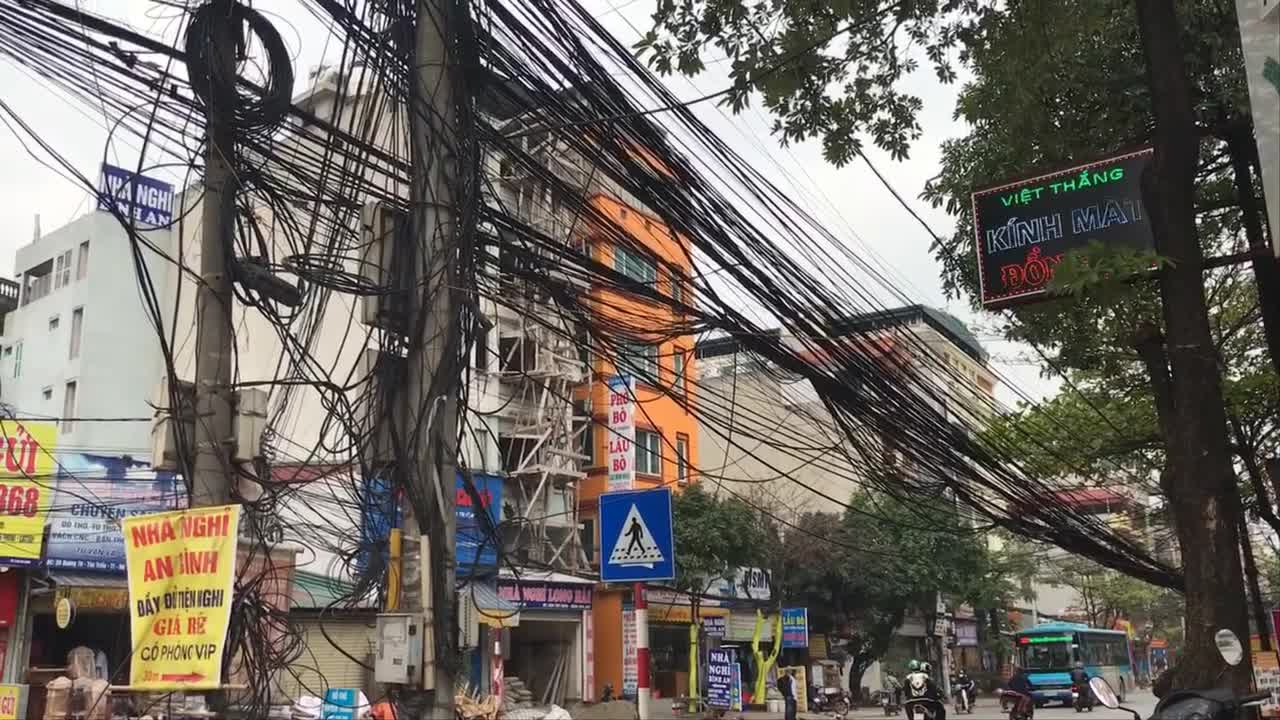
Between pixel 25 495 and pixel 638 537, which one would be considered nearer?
pixel 638 537

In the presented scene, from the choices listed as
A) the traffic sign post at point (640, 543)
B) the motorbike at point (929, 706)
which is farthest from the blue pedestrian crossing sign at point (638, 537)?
the motorbike at point (929, 706)

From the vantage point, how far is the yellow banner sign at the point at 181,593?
4945mm

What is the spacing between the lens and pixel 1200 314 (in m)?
6.56

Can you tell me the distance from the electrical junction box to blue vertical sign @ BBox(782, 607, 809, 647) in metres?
23.1

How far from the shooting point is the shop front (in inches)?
975

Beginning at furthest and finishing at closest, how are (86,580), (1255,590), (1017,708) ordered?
1. (1017,708)
2. (86,580)
3. (1255,590)

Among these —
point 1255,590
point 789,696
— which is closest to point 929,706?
point 1255,590

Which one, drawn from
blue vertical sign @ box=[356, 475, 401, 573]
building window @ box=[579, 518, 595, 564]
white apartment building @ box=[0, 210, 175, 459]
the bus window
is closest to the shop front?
building window @ box=[579, 518, 595, 564]

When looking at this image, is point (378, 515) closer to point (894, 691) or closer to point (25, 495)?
point (25, 495)

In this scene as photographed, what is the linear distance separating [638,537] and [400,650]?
304 cm

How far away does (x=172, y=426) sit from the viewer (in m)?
5.59

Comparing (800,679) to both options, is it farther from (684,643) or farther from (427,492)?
(427,492)

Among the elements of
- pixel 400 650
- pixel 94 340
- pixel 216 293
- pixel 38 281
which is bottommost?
pixel 400 650

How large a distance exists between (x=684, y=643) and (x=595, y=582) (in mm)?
5324
